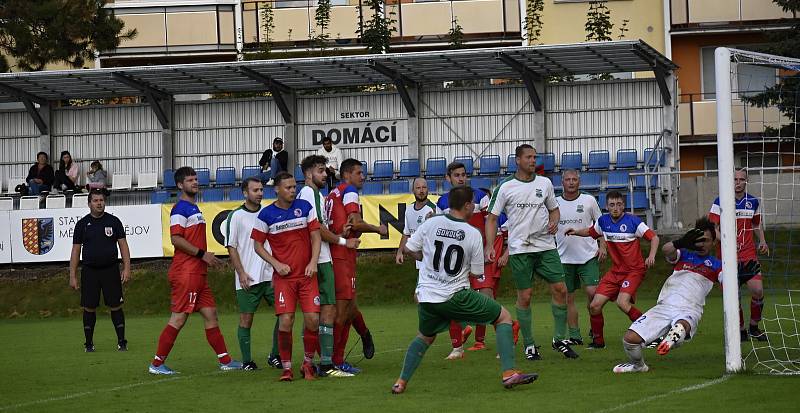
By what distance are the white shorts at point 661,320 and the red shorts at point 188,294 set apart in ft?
15.8

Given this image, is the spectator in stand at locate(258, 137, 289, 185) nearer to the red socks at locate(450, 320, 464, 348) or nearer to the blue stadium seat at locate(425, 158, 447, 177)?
the blue stadium seat at locate(425, 158, 447, 177)

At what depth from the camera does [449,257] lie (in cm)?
1045

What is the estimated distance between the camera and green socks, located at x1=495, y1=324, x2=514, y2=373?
1035 cm

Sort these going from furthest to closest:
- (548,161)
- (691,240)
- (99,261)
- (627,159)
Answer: (548,161) → (627,159) → (99,261) → (691,240)

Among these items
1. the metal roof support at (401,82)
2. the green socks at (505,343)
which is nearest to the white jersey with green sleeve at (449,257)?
the green socks at (505,343)

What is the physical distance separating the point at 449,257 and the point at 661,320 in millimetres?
2349

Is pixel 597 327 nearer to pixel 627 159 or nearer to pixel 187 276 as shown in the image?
pixel 187 276

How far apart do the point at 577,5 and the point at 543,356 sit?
1149 inches

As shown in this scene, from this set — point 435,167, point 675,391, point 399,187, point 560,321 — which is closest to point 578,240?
point 560,321

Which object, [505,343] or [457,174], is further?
[457,174]

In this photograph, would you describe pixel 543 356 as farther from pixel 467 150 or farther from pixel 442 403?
pixel 467 150

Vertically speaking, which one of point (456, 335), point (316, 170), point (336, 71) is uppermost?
point (336, 71)

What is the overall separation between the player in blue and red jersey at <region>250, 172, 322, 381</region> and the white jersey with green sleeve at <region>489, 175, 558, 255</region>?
235 cm

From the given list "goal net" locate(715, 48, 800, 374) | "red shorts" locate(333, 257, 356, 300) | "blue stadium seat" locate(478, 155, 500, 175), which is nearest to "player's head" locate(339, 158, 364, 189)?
"red shorts" locate(333, 257, 356, 300)
